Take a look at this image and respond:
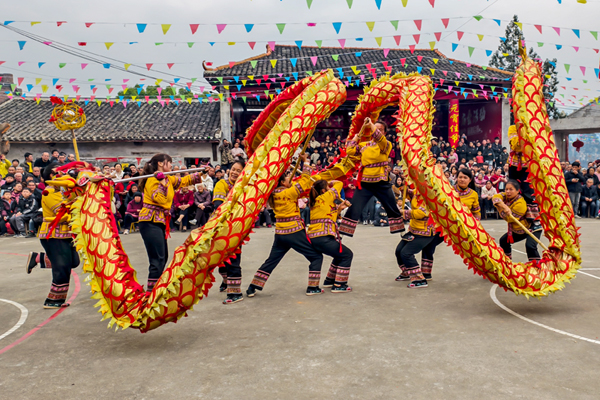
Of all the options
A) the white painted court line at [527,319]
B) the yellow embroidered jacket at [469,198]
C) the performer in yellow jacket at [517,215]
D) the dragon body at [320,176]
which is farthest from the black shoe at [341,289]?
the performer in yellow jacket at [517,215]

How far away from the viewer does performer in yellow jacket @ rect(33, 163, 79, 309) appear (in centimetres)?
495

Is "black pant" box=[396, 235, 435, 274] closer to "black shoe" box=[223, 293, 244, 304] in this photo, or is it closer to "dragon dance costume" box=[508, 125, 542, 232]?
"dragon dance costume" box=[508, 125, 542, 232]

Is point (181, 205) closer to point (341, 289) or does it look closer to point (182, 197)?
point (182, 197)

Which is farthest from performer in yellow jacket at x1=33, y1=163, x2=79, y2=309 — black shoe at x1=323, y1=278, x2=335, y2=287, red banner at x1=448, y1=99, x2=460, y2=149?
red banner at x1=448, y1=99, x2=460, y2=149

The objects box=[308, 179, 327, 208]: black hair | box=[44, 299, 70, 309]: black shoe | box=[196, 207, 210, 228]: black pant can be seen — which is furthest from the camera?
box=[196, 207, 210, 228]: black pant

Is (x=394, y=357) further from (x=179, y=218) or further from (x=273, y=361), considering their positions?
(x=179, y=218)

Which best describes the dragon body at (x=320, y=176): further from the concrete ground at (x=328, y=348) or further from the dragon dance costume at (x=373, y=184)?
the concrete ground at (x=328, y=348)

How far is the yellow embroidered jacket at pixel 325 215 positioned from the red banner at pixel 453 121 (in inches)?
576

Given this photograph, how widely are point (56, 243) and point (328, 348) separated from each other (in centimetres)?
313

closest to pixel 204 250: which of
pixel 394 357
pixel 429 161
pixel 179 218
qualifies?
pixel 394 357

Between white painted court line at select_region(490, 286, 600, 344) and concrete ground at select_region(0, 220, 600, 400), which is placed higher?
white painted court line at select_region(490, 286, 600, 344)

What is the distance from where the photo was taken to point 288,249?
5.25m

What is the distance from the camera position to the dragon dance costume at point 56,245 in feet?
16.3

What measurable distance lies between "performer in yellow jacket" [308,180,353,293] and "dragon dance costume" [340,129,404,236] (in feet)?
1.21
